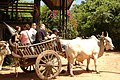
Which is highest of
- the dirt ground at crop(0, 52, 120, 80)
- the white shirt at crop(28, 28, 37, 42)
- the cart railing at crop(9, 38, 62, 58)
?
the white shirt at crop(28, 28, 37, 42)

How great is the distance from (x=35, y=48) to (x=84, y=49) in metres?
2.30

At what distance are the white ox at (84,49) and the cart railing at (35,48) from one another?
24.7 inches

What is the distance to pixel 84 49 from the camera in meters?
12.3

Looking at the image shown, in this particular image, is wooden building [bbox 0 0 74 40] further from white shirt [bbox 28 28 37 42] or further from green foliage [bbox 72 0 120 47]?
green foliage [bbox 72 0 120 47]

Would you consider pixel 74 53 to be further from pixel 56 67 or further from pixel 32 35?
pixel 32 35

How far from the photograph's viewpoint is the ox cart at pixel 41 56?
10773 millimetres

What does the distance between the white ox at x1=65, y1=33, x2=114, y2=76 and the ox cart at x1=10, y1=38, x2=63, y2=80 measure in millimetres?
760

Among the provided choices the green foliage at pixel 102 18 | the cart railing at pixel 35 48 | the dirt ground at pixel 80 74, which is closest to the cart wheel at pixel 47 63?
the cart railing at pixel 35 48

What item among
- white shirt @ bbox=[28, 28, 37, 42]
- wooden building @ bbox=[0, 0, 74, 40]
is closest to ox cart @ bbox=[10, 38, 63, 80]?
white shirt @ bbox=[28, 28, 37, 42]

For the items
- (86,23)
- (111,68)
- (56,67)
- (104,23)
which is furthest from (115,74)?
(86,23)

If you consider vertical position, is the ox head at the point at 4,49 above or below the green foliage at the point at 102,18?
below

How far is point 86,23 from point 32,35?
14896mm

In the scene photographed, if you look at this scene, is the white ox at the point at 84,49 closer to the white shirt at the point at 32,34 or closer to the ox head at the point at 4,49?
the white shirt at the point at 32,34

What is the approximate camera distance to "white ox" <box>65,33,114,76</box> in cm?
1214
